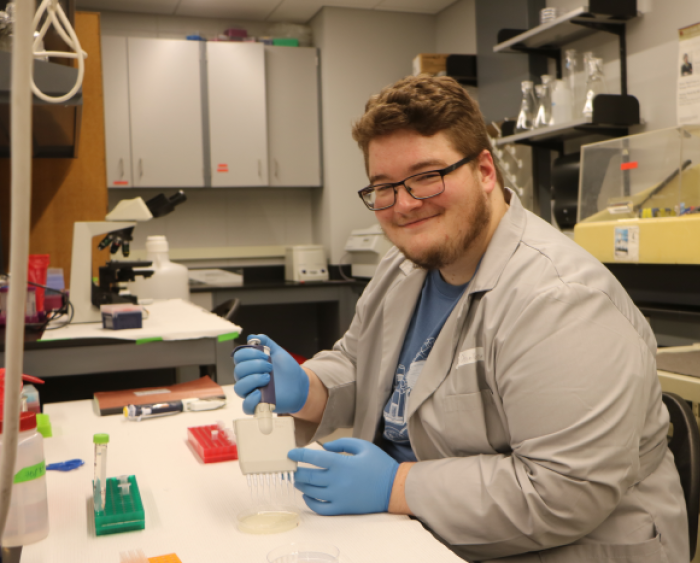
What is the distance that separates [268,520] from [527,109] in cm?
274

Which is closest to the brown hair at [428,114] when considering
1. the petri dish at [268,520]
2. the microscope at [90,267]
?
the petri dish at [268,520]

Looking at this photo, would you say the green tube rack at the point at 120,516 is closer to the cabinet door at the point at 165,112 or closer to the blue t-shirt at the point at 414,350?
the blue t-shirt at the point at 414,350

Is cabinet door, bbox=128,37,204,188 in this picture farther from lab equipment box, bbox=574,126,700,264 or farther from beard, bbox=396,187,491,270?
beard, bbox=396,187,491,270

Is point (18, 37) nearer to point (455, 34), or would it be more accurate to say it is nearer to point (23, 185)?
point (23, 185)

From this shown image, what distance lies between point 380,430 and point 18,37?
99cm

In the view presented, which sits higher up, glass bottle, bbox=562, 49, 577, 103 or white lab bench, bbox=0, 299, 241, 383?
glass bottle, bbox=562, 49, 577, 103

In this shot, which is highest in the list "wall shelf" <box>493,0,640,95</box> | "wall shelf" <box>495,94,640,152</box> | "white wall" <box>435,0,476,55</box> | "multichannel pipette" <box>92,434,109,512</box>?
"white wall" <box>435,0,476,55</box>

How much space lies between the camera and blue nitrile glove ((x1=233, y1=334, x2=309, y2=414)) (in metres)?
0.98

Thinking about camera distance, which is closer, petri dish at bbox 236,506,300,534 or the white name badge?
petri dish at bbox 236,506,300,534

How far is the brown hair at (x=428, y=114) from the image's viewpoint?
40.1 inches

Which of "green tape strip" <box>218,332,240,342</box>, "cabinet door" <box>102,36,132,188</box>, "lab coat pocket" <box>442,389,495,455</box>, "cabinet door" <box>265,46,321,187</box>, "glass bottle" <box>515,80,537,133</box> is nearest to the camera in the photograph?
"lab coat pocket" <box>442,389,495,455</box>

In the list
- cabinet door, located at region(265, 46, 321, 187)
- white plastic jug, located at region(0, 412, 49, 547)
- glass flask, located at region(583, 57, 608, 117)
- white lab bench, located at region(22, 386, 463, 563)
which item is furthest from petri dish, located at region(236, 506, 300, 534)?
cabinet door, located at region(265, 46, 321, 187)

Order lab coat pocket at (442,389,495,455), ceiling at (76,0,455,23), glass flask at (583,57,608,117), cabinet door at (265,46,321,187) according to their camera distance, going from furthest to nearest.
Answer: cabinet door at (265,46,321,187) → ceiling at (76,0,455,23) → glass flask at (583,57,608,117) → lab coat pocket at (442,389,495,455)

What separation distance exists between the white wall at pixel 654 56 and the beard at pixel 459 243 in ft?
6.47
